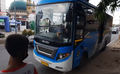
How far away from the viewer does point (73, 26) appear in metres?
3.29

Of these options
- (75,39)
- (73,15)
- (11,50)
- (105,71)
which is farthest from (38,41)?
(105,71)

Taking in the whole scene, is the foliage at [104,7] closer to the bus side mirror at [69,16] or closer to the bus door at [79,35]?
the bus door at [79,35]

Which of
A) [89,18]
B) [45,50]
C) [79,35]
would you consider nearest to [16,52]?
[45,50]

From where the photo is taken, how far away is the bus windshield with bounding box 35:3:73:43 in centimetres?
329

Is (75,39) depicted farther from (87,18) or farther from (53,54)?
(87,18)

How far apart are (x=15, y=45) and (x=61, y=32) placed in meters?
2.39

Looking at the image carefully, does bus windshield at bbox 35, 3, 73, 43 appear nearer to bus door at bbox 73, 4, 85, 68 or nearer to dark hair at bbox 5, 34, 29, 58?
bus door at bbox 73, 4, 85, 68

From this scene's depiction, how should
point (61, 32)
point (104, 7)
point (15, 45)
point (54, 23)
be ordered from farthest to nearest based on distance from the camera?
1. point (104, 7)
2. point (54, 23)
3. point (61, 32)
4. point (15, 45)

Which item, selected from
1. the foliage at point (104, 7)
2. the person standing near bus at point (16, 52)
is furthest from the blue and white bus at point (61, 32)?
the person standing near bus at point (16, 52)

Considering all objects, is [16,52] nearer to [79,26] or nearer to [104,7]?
[79,26]

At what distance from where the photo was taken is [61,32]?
336 cm

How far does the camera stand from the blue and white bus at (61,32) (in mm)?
3244

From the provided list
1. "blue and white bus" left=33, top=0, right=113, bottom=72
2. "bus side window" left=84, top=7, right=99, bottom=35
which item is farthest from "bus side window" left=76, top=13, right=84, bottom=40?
"bus side window" left=84, top=7, right=99, bottom=35

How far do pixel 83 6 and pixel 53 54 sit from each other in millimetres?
2282
